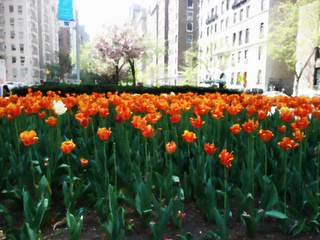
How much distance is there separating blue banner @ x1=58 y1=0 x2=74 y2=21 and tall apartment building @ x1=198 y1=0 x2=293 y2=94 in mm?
23406

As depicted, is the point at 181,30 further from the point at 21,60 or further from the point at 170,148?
the point at 170,148

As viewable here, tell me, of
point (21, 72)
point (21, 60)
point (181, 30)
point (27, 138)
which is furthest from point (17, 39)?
point (27, 138)

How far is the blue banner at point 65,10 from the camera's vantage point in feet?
56.3

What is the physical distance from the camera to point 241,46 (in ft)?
126

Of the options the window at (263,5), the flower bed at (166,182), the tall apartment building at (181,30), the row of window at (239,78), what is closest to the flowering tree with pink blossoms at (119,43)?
the row of window at (239,78)

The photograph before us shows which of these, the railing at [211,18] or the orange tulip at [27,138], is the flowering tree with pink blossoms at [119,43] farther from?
the railing at [211,18]

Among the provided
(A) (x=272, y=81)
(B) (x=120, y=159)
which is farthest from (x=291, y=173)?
(A) (x=272, y=81)

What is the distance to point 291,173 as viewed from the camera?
237 cm

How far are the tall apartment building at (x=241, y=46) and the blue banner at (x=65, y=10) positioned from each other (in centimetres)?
2341

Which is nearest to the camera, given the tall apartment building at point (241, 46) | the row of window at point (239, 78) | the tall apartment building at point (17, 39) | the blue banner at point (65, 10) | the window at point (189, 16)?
the blue banner at point (65, 10)

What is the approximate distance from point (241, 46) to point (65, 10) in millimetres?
27410

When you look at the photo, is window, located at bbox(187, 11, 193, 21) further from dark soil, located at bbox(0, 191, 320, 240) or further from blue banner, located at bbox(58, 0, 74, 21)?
dark soil, located at bbox(0, 191, 320, 240)

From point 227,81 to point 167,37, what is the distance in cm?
3019

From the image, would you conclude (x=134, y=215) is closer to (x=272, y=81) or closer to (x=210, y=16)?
(x=272, y=81)
